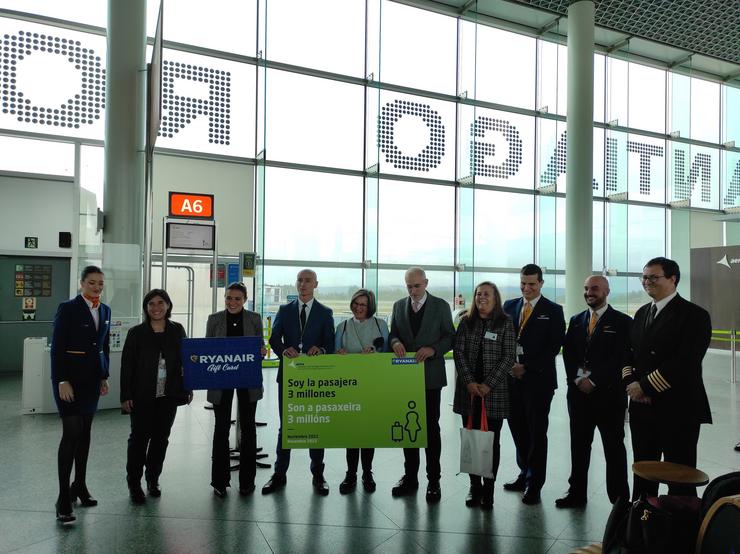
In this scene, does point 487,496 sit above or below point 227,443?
below

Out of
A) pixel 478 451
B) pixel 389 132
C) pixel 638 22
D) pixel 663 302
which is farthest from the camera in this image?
pixel 638 22

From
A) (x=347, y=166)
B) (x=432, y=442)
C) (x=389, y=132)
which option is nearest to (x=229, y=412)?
(x=432, y=442)

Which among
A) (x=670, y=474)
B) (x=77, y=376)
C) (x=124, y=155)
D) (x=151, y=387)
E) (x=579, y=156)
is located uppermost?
(x=579, y=156)

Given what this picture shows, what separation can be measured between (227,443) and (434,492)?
4.98 ft

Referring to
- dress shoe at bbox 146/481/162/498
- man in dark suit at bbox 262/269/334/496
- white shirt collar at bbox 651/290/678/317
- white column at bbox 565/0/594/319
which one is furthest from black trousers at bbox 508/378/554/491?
white column at bbox 565/0/594/319

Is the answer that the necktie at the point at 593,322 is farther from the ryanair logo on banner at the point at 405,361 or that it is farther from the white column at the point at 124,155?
the white column at the point at 124,155

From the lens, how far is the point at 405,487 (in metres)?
3.96

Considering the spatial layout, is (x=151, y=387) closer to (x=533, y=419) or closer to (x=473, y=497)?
(x=473, y=497)

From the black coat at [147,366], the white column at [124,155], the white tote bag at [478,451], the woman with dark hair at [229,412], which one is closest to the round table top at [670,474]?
the white tote bag at [478,451]

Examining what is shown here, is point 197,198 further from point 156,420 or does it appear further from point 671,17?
point 671,17

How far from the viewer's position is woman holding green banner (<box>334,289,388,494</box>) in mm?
4023

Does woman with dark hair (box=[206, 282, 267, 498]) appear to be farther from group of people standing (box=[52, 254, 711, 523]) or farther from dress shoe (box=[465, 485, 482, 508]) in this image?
dress shoe (box=[465, 485, 482, 508])

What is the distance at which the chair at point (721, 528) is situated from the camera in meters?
1.96

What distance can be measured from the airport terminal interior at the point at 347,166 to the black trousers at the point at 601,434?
1.47ft
